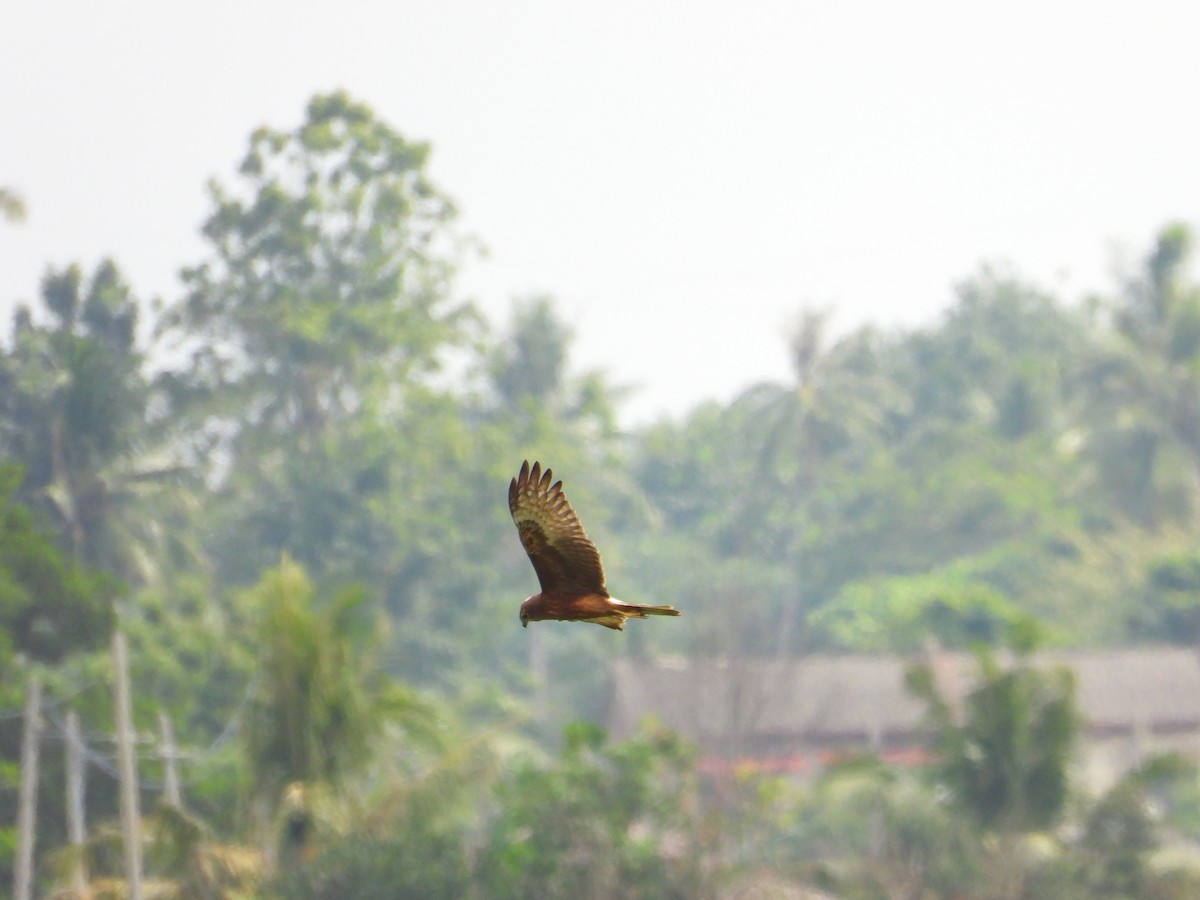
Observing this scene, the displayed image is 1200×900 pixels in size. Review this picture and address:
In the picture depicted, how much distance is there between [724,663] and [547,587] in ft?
88.7

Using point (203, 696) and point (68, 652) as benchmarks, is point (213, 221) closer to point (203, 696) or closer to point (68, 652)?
point (203, 696)

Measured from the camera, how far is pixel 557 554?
341 inches

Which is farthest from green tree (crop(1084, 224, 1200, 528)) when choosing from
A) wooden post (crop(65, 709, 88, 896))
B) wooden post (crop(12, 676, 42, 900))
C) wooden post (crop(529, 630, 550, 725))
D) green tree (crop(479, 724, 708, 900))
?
wooden post (crop(12, 676, 42, 900))

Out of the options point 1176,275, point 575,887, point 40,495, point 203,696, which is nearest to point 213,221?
point 40,495

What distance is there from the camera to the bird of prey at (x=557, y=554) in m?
8.64

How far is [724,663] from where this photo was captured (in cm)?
3550

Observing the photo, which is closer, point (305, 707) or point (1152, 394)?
point (305, 707)

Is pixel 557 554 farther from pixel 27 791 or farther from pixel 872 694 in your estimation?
pixel 872 694

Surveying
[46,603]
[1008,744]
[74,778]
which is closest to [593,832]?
[1008,744]

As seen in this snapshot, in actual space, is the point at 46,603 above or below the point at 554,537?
below

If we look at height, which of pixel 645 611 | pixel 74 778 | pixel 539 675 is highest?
pixel 645 611

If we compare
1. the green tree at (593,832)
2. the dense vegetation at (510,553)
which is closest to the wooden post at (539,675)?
the dense vegetation at (510,553)

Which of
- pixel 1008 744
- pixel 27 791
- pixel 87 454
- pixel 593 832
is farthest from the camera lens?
pixel 87 454

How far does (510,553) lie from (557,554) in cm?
3852
